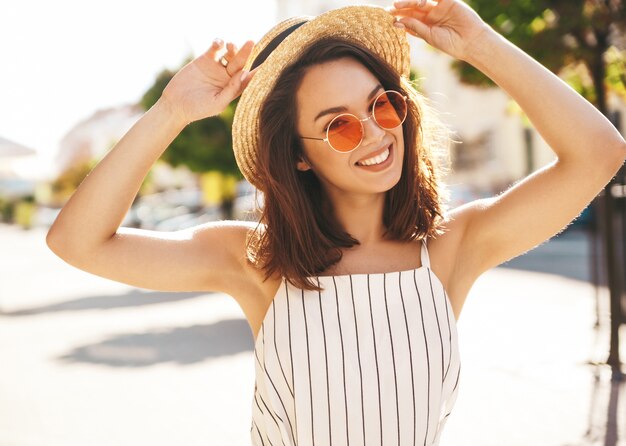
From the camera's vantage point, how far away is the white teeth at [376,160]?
2.14m

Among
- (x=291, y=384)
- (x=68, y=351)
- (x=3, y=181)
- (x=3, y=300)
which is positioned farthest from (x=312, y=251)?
(x=3, y=181)

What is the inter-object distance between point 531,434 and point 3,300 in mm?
12028

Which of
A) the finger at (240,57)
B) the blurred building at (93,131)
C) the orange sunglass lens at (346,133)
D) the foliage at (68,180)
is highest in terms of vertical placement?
the blurred building at (93,131)

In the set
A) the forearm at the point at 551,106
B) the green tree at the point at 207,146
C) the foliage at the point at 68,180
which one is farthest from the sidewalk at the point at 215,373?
the foliage at the point at 68,180

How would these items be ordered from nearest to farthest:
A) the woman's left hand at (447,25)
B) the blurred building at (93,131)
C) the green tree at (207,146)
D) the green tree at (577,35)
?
the woman's left hand at (447,25)
the green tree at (577,35)
the green tree at (207,146)
the blurred building at (93,131)

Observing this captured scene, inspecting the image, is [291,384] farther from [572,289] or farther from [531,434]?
[572,289]

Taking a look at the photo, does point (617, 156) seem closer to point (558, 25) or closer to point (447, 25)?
point (447, 25)

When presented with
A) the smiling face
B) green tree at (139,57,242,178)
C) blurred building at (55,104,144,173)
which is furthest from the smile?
blurred building at (55,104,144,173)

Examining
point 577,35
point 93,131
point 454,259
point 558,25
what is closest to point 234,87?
point 454,259

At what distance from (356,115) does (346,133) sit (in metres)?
0.06

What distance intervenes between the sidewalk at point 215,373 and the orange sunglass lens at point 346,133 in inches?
132

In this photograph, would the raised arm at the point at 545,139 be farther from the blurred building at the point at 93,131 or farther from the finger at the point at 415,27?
the blurred building at the point at 93,131

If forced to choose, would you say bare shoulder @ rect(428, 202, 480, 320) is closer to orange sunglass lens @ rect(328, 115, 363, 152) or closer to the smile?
the smile

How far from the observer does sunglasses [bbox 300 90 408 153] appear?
2.10 metres
